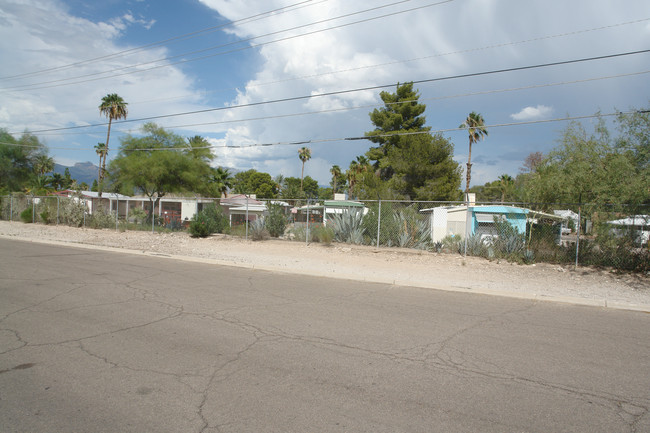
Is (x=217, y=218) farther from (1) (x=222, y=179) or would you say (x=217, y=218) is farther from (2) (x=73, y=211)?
(1) (x=222, y=179)

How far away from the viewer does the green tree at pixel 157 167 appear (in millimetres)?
29203

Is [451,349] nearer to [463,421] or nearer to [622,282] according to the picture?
[463,421]

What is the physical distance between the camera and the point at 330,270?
12727 mm

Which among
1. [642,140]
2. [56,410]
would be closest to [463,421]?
[56,410]

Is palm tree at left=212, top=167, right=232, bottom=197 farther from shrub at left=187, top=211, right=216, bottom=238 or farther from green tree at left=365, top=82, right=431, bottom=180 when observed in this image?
shrub at left=187, top=211, right=216, bottom=238

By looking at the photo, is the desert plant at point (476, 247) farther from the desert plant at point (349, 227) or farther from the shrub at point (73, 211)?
the shrub at point (73, 211)

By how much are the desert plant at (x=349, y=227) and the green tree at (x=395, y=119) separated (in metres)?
23.6

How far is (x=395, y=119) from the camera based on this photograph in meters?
41.3

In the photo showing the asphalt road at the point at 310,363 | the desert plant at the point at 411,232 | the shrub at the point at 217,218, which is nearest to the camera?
the asphalt road at the point at 310,363

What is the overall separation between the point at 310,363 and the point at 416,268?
858cm

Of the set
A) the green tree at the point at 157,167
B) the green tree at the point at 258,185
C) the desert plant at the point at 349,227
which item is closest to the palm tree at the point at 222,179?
the green tree at the point at 258,185

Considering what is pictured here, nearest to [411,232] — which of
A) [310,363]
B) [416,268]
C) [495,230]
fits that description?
[495,230]

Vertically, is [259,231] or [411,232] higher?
[411,232]

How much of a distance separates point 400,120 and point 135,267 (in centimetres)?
3378
